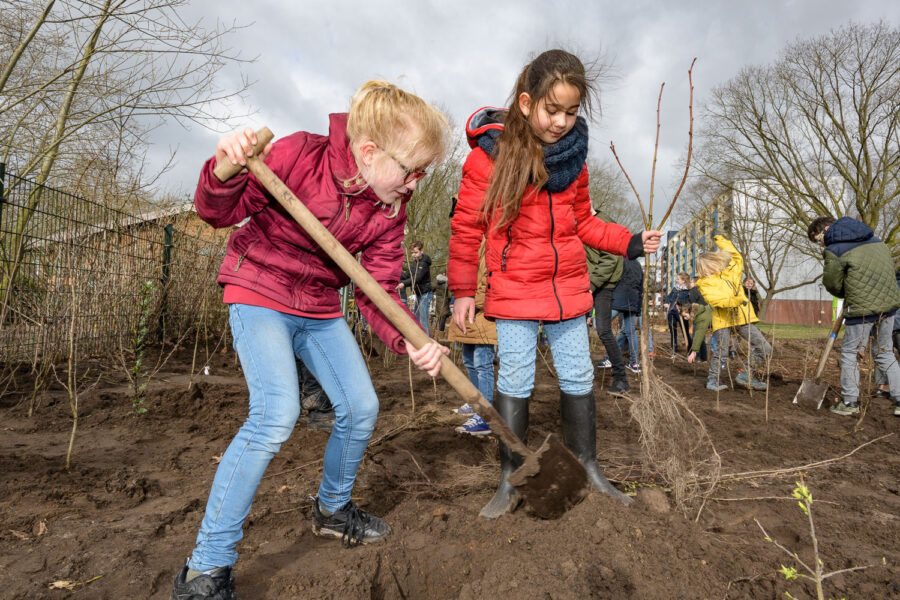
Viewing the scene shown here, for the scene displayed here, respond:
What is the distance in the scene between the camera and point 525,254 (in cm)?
244

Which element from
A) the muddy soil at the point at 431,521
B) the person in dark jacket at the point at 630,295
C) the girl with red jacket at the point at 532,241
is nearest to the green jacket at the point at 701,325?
the person in dark jacket at the point at 630,295

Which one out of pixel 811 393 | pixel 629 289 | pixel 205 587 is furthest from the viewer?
pixel 629 289

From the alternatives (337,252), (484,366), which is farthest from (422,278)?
(337,252)

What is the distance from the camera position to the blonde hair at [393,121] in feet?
6.30

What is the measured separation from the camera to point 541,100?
2.28 meters

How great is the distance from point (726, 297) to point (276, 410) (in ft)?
16.6

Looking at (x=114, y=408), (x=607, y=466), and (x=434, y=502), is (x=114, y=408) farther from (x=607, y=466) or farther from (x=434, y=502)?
(x=607, y=466)

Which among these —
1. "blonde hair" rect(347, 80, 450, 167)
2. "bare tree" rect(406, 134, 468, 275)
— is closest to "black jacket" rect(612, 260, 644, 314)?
"blonde hair" rect(347, 80, 450, 167)

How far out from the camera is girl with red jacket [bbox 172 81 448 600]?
5.74 feet

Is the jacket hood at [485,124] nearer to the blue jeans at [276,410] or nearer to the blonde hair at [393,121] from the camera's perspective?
the blonde hair at [393,121]

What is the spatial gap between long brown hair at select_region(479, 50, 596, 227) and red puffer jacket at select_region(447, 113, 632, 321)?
93 mm

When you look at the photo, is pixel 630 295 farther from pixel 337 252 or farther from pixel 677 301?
pixel 337 252

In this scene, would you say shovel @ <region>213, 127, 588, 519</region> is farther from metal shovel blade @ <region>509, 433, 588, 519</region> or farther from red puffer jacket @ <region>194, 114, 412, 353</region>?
red puffer jacket @ <region>194, 114, 412, 353</region>

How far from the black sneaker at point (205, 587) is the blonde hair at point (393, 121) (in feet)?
4.83
